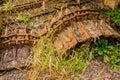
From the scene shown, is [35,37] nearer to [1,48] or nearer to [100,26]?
[1,48]

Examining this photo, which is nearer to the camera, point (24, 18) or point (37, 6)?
point (24, 18)

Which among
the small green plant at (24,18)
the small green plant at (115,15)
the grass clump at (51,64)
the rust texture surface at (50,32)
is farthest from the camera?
the small green plant at (24,18)

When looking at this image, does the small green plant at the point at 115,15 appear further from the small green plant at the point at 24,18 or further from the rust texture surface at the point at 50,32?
the small green plant at the point at 24,18

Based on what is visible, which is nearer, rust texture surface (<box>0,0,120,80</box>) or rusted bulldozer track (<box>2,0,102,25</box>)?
rust texture surface (<box>0,0,120,80</box>)

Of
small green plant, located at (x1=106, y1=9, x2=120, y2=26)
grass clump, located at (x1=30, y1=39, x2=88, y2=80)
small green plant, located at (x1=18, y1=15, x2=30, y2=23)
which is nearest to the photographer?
grass clump, located at (x1=30, y1=39, x2=88, y2=80)

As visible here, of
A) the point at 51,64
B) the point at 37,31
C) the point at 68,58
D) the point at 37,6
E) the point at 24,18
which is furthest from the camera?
the point at 37,6

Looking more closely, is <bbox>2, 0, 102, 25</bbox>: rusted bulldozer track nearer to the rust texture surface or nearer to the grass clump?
the rust texture surface

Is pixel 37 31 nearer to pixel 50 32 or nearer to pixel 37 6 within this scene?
pixel 50 32

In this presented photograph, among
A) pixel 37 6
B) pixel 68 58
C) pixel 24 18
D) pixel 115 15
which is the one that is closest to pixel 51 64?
pixel 68 58

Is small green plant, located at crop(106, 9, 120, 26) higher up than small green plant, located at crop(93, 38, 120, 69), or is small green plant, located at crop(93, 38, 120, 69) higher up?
small green plant, located at crop(106, 9, 120, 26)

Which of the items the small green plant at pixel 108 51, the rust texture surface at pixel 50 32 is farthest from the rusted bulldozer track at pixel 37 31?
the small green plant at pixel 108 51

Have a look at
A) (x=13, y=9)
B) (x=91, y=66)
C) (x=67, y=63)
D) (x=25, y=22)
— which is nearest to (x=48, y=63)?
(x=67, y=63)

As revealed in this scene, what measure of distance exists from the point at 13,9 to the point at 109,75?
2.31m

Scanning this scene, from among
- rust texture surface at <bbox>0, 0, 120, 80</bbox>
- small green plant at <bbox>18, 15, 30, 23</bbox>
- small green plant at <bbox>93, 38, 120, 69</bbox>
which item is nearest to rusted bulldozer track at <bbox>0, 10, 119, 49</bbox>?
rust texture surface at <bbox>0, 0, 120, 80</bbox>
